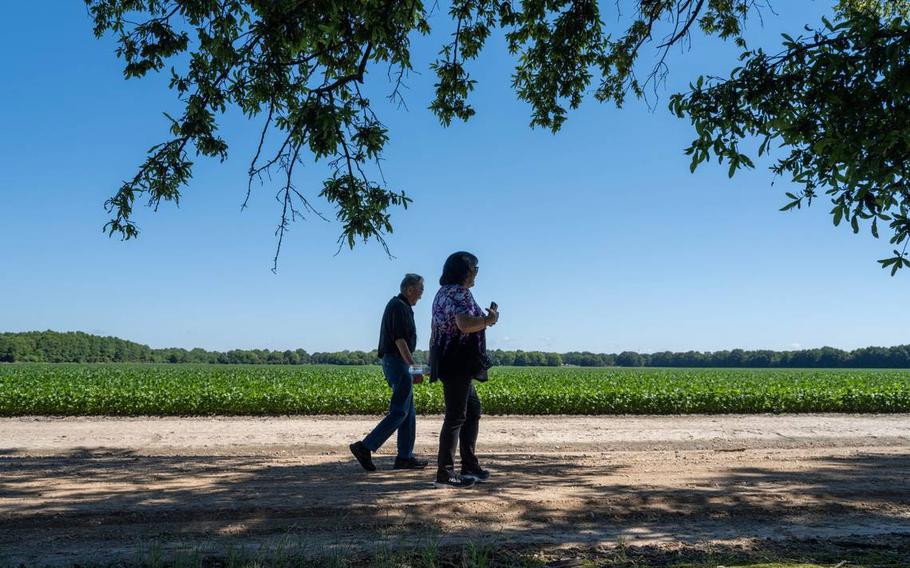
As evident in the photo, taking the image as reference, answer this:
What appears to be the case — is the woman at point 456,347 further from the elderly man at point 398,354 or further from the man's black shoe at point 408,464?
the man's black shoe at point 408,464

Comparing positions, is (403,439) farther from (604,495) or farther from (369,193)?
(369,193)

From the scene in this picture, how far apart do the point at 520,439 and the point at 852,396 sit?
14004mm

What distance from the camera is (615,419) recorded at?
15.8 m

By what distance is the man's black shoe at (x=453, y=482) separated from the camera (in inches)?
244

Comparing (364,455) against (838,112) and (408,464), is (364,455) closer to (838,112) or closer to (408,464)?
(408,464)

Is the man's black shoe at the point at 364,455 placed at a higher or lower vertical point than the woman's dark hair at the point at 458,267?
lower

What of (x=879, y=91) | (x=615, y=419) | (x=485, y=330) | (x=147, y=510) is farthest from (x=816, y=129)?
(x=615, y=419)

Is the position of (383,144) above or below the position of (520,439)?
above

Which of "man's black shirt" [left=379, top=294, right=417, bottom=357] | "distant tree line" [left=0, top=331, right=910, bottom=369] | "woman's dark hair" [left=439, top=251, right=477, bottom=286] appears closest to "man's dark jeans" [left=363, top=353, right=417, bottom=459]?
"man's black shirt" [left=379, top=294, right=417, bottom=357]

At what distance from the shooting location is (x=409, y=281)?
7.12 m

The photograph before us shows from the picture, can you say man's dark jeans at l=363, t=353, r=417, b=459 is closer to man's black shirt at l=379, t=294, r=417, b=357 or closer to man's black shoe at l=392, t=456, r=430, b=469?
Answer: man's black shirt at l=379, t=294, r=417, b=357

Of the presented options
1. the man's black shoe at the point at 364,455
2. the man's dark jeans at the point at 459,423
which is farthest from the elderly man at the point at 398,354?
the man's dark jeans at the point at 459,423

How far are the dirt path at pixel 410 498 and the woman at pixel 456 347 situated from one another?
1.45 ft

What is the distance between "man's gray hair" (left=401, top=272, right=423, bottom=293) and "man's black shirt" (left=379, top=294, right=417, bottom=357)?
4.3 inches
